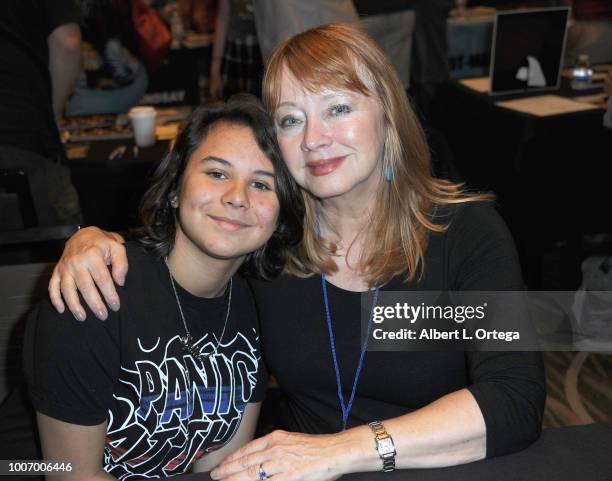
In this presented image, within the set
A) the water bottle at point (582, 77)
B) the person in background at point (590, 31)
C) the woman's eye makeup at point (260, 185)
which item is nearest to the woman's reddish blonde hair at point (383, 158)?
the woman's eye makeup at point (260, 185)

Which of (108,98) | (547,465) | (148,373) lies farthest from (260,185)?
(108,98)

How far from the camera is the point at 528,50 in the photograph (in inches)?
127

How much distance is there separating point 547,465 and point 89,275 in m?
0.86

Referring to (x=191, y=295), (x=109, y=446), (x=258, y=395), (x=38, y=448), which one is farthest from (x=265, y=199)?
(x=38, y=448)

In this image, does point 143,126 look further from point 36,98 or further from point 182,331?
point 182,331

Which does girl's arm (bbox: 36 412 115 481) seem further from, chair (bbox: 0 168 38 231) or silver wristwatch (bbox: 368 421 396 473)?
chair (bbox: 0 168 38 231)

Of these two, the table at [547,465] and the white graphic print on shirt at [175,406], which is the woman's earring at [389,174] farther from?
the table at [547,465]

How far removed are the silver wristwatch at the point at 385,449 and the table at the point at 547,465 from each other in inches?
0.5

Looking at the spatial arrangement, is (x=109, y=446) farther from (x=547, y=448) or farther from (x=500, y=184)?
(x=500, y=184)

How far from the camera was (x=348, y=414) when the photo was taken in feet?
4.62

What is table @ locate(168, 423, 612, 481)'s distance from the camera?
97 centimetres

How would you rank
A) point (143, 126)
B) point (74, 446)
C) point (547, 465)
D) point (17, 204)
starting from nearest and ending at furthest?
point (547, 465) < point (74, 446) < point (17, 204) < point (143, 126)

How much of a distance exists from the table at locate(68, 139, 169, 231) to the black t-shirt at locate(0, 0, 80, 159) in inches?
10.4

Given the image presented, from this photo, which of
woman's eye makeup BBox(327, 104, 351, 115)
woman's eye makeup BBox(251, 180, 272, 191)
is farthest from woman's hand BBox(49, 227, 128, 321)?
woman's eye makeup BBox(327, 104, 351, 115)
